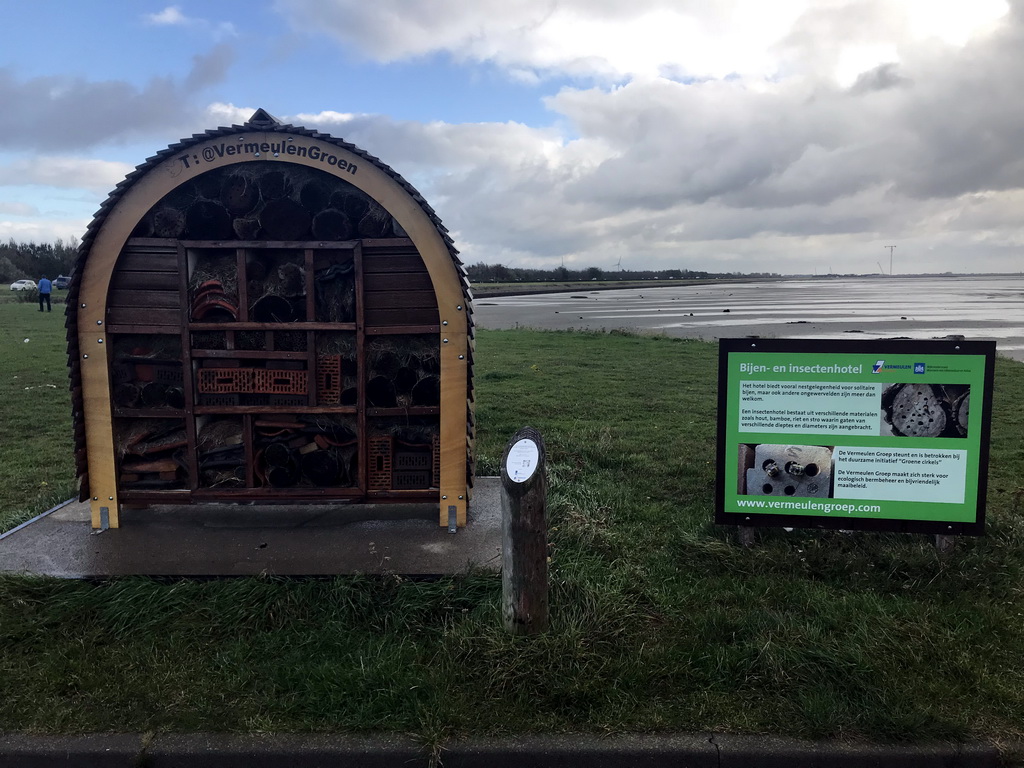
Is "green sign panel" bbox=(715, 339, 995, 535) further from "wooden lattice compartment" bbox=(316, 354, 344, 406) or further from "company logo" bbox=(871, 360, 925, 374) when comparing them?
"wooden lattice compartment" bbox=(316, 354, 344, 406)

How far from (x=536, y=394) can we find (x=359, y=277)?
5791 mm

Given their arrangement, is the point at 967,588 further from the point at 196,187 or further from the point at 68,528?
the point at 68,528

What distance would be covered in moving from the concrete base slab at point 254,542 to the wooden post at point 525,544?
76cm

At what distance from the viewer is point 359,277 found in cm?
491

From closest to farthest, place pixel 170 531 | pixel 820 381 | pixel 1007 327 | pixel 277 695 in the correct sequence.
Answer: pixel 277 695, pixel 820 381, pixel 170 531, pixel 1007 327

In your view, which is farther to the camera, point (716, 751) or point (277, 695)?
point (277, 695)

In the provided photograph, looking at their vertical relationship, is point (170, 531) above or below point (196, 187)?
below

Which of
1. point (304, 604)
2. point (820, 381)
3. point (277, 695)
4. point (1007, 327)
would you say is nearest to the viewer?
point (277, 695)

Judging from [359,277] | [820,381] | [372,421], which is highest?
[359,277]

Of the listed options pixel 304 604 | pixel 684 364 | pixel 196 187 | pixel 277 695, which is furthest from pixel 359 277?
pixel 684 364

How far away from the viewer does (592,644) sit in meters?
3.65

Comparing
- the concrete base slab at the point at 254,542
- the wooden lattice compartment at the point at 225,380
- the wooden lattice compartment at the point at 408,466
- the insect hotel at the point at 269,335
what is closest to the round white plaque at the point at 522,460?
the concrete base slab at the point at 254,542

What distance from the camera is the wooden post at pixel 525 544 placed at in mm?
3588

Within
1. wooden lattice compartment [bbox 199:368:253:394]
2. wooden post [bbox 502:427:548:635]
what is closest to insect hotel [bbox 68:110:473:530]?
wooden lattice compartment [bbox 199:368:253:394]
